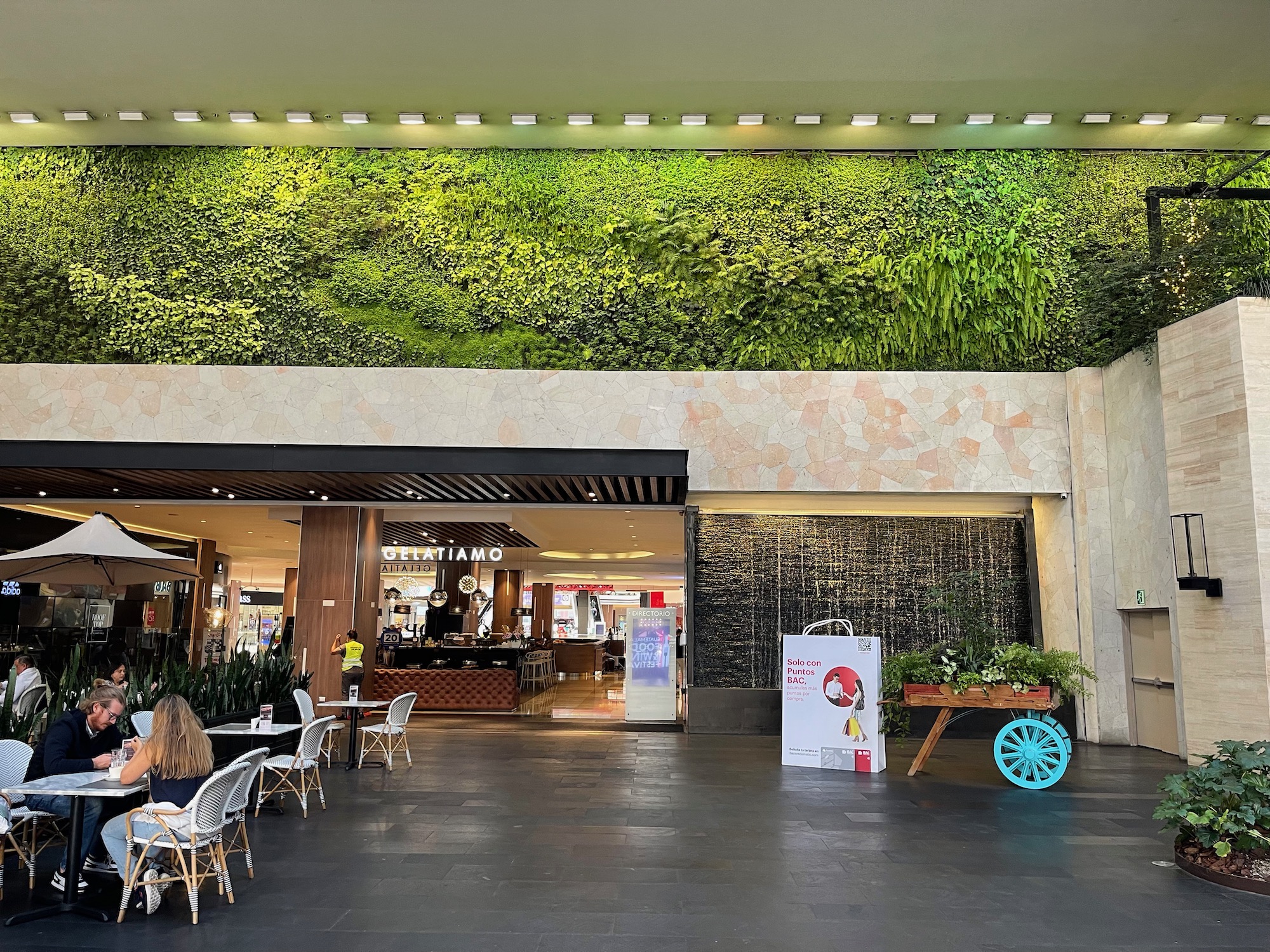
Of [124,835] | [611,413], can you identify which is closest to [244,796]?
[124,835]

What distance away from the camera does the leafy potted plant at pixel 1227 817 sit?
16.3 ft

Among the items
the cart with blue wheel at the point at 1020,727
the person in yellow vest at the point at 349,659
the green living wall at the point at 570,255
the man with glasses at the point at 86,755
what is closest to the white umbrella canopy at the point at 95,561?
the person in yellow vest at the point at 349,659

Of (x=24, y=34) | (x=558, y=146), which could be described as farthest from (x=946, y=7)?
(x=24, y=34)

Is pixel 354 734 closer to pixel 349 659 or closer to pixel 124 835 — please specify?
pixel 349 659

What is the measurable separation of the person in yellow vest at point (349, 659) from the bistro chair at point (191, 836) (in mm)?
6308

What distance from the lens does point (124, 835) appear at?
14.8ft

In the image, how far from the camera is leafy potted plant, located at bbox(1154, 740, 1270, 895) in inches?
195

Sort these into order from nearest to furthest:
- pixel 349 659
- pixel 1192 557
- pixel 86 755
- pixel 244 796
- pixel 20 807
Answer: pixel 244 796 < pixel 20 807 < pixel 86 755 < pixel 1192 557 < pixel 349 659

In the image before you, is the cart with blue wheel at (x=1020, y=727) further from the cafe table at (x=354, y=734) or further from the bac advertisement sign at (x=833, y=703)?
the cafe table at (x=354, y=734)

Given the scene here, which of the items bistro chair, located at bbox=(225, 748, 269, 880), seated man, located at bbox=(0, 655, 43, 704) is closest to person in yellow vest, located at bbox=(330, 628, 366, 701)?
seated man, located at bbox=(0, 655, 43, 704)

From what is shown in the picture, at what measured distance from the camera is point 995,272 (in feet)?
42.1

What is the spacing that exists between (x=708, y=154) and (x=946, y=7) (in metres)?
4.10

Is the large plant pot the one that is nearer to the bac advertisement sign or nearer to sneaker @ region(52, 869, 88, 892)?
the bac advertisement sign

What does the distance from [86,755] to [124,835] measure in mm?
916
